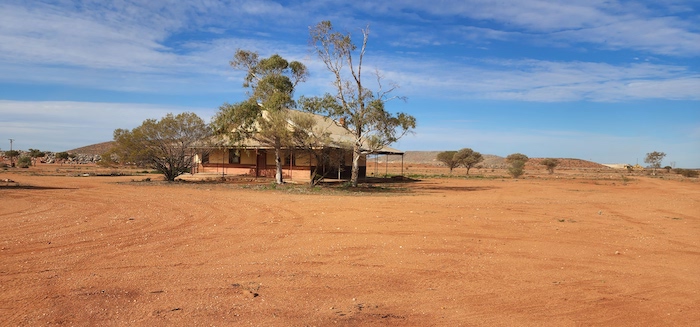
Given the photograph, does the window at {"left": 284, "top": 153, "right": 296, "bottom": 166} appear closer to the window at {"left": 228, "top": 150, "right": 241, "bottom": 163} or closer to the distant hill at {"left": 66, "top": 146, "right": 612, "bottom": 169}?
the window at {"left": 228, "top": 150, "right": 241, "bottom": 163}

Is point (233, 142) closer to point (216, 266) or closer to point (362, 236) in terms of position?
point (362, 236)

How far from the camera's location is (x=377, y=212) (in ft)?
44.4

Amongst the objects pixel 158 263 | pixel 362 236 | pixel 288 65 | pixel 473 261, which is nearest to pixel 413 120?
pixel 288 65

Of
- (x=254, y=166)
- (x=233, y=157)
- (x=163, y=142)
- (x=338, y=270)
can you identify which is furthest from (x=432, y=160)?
(x=338, y=270)

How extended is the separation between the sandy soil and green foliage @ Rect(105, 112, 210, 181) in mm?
15437

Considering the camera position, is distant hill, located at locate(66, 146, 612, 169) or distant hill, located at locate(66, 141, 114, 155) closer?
distant hill, located at locate(66, 141, 114, 155)

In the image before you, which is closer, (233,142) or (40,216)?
(40,216)

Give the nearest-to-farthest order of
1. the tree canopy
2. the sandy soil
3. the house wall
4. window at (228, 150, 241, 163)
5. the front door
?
the sandy soil → the tree canopy → the house wall → the front door → window at (228, 150, 241, 163)

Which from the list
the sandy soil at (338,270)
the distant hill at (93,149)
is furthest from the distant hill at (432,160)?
the sandy soil at (338,270)

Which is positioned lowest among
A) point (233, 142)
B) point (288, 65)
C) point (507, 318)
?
point (507, 318)

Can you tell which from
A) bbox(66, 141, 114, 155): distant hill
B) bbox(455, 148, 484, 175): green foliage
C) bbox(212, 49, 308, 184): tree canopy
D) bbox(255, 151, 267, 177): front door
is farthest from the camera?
bbox(66, 141, 114, 155): distant hill

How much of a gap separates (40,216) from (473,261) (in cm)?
1014

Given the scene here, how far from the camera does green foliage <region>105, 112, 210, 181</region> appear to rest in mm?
27422

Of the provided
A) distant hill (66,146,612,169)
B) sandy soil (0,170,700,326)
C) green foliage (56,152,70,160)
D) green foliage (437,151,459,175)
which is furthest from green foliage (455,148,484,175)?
green foliage (56,152,70,160)
